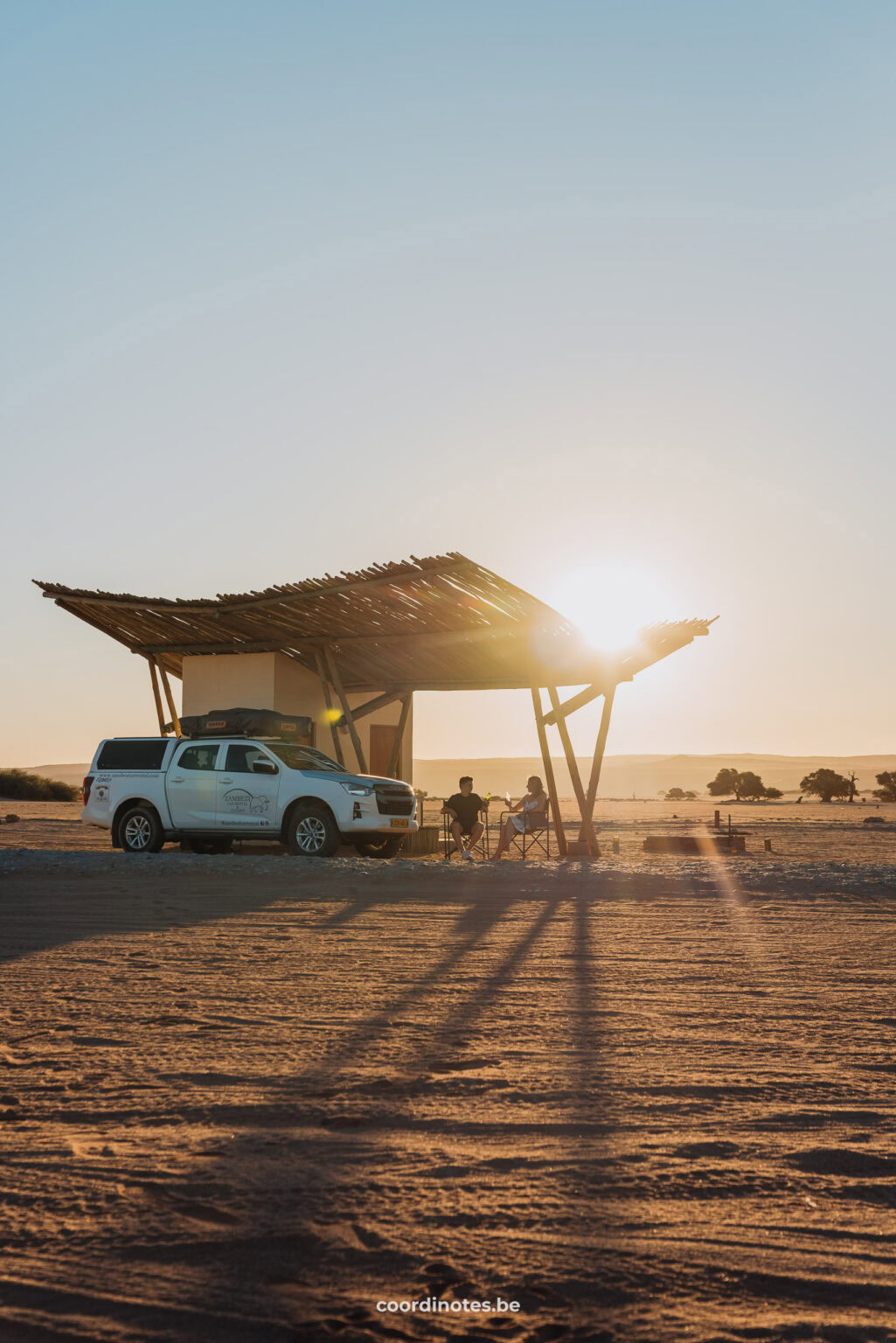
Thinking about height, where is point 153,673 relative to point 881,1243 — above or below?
above

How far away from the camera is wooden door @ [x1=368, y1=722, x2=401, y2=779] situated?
993 inches

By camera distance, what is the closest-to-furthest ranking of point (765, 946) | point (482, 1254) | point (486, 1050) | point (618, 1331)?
1. point (618, 1331)
2. point (482, 1254)
3. point (486, 1050)
4. point (765, 946)

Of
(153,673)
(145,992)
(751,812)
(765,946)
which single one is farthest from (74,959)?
(751,812)

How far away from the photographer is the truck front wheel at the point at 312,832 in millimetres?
16844

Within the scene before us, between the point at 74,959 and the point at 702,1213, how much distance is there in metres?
5.72

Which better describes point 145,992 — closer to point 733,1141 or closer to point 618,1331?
point 733,1141

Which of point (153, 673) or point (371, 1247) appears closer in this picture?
point (371, 1247)

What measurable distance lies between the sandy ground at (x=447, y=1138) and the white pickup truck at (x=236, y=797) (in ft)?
25.4

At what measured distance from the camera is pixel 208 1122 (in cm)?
432

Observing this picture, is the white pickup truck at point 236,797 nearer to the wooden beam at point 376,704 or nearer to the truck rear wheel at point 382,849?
the truck rear wheel at point 382,849

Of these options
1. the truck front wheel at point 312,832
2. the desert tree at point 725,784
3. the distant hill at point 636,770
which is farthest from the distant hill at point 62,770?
the truck front wheel at point 312,832

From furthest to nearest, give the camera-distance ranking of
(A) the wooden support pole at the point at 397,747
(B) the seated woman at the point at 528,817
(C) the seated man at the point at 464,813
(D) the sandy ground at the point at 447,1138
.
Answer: (A) the wooden support pole at the point at 397,747, (B) the seated woman at the point at 528,817, (C) the seated man at the point at 464,813, (D) the sandy ground at the point at 447,1138

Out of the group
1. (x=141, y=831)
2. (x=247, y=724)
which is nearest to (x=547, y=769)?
(x=247, y=724)

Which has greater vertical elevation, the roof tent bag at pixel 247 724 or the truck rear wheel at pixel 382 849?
the roof tent bag at pixel 247 724
